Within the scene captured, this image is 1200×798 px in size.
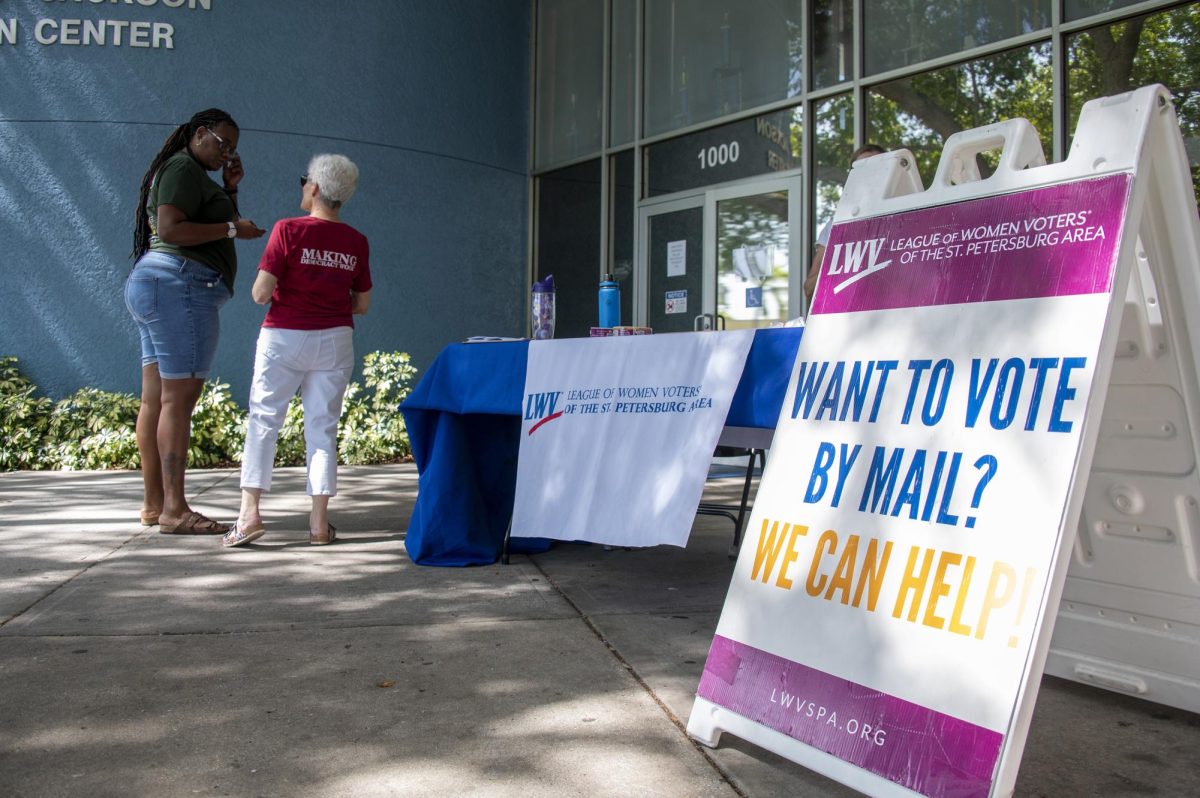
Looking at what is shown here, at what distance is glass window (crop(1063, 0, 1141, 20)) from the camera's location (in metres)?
6.29

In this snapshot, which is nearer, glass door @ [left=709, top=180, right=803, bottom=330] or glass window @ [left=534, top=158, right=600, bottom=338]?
glass door @ [left=709, top=180, right=803, bottom=330]

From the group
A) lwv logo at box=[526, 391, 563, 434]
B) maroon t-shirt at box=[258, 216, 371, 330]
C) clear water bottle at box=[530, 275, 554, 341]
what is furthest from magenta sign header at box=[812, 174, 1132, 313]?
maroon t-shirt at box=[258, 216, 371, 330]

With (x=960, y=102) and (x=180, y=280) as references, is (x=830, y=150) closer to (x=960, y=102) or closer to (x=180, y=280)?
(x=960, y=102)

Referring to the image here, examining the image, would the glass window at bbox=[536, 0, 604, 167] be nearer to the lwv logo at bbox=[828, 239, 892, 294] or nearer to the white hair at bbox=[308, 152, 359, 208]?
the white hair at bbox=[308, 152, 359, 208]

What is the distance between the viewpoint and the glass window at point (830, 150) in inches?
314

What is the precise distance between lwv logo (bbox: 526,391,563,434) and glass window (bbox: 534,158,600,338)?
6.53 meters

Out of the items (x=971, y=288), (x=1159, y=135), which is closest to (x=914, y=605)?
(x=971, y=288)

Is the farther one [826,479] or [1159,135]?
[826,479]

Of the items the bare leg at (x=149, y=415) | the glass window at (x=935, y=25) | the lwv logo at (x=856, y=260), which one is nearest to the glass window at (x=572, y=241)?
Result: the glass window at (x=935, y=25)

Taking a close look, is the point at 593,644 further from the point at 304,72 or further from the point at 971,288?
the point at 304,72

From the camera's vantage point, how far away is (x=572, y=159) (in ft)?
35.2

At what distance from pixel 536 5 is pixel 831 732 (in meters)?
10.6

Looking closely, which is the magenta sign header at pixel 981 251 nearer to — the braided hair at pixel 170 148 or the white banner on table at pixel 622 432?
the white banner on table at pixel 622 432

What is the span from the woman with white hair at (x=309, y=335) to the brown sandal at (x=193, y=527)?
0.25m
